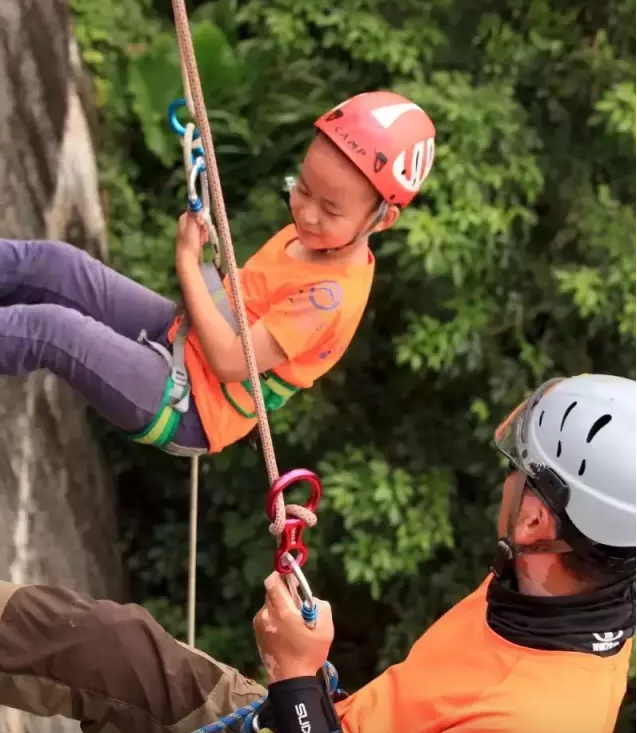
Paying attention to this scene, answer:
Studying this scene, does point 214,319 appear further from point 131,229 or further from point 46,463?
point 131,229

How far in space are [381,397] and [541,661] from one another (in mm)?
1916

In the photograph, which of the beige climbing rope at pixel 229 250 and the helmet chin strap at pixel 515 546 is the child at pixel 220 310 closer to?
the beige climbing rope at pixel 229 250

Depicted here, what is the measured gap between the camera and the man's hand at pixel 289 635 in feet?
4.00

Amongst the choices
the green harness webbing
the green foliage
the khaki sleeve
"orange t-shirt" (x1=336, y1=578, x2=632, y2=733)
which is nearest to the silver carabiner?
"orange t-shirt" (x1=336, y1=578, x2=632, y2=733)

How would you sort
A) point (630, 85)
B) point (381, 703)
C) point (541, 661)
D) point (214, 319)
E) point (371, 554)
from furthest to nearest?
point (371, 554), point (630, 85), point (214, 319), point (381, 703), point (541, 661)

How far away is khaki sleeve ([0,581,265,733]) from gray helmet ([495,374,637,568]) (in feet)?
2.64

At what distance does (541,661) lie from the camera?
1.28m

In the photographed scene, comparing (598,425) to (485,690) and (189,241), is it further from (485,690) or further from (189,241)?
(189,241)

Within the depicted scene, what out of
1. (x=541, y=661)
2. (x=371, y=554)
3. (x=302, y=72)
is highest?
(x=302, y=72)

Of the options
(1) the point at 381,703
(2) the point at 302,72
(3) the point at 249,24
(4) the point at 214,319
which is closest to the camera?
(1) the point at 381,703

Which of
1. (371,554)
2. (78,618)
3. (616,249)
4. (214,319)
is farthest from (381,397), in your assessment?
(78,618)

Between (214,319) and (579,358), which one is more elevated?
(214,319)

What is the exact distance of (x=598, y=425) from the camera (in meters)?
1.39

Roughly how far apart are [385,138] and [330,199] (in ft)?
0.55
